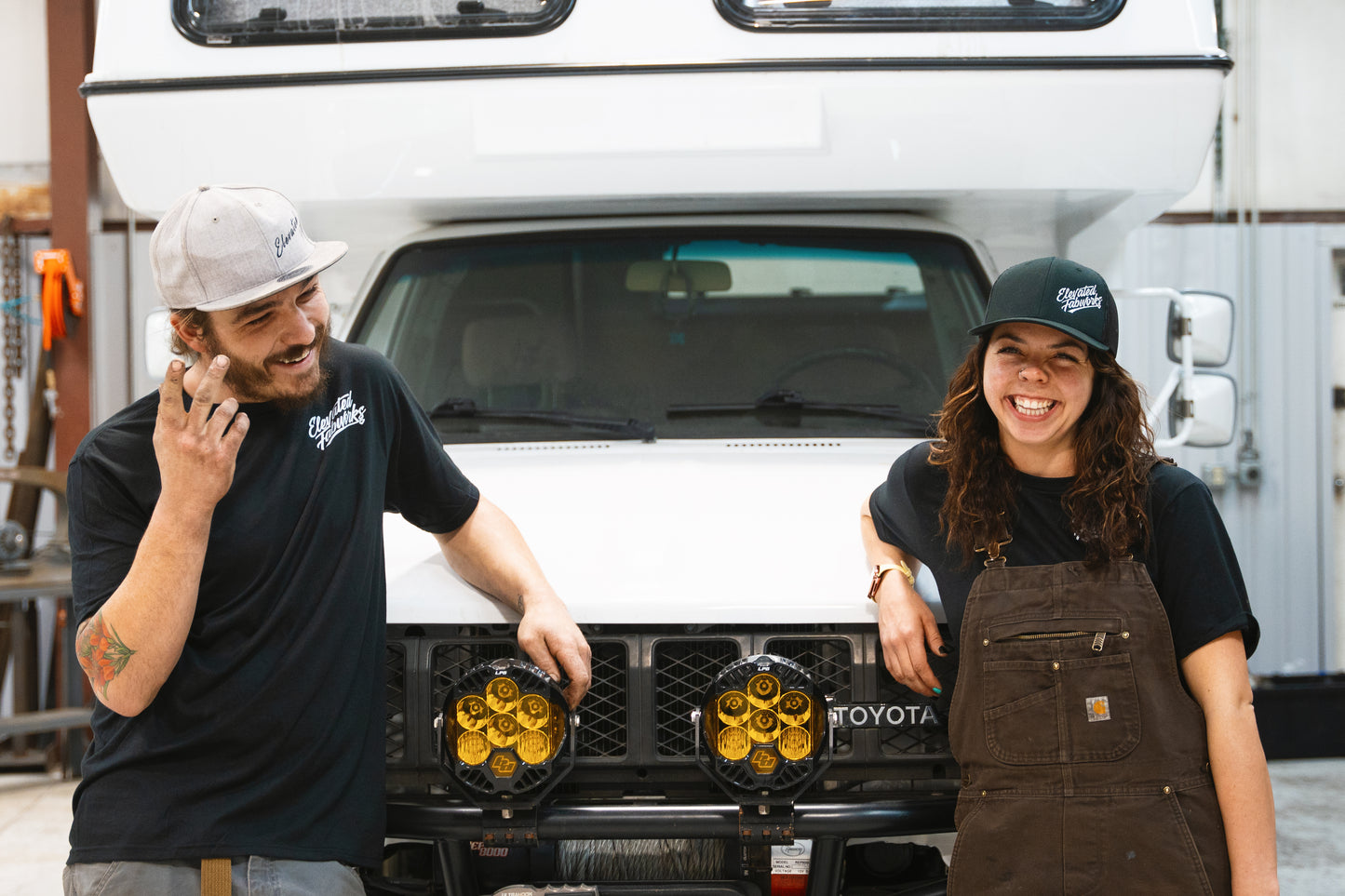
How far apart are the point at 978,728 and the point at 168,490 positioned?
1.40 meters

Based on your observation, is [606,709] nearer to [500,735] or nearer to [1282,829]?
[500,735]

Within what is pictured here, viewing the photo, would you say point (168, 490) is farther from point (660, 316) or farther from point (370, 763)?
point (660, 316)

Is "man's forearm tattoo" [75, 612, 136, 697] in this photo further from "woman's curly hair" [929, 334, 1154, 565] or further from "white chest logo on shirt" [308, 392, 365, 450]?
"woman's curly hair" [929, 334, 1154, 565]

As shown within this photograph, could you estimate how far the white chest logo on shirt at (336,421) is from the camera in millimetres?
2223

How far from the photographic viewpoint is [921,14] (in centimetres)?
287

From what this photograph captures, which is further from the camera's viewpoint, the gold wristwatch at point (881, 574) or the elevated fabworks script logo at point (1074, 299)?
the gold wristwatch at point (881, 574)

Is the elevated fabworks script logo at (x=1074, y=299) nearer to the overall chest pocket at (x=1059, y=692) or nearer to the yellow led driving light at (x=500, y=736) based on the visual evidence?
the overall chest pocket at (x=1059, y=692)

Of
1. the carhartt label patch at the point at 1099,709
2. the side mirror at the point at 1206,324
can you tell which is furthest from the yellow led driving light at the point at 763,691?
the side mirror at the point at 1206,324

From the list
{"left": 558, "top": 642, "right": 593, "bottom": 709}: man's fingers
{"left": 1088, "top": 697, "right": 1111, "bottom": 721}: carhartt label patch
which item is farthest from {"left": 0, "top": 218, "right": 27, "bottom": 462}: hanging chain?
{"left": 1088, "top": 697, "right": 1111, "bottom": 721}: carhartt label patch

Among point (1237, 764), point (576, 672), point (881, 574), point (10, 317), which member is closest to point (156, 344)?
point (576, 672)

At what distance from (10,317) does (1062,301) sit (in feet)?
21.9

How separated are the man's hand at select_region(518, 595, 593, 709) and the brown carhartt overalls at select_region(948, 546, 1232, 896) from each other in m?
0.69

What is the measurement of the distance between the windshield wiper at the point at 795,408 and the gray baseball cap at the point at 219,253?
4.57ft

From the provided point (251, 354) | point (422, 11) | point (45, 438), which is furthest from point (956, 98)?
point (45, 438)
